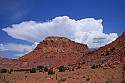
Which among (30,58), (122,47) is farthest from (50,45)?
→ (122,47)

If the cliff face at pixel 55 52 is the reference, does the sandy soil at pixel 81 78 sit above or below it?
below

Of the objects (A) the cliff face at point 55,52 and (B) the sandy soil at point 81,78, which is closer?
(B) the sandy soil at point 81,78

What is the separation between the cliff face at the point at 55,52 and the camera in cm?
8788

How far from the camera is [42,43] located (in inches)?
4321

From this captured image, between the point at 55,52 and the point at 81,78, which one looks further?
the point at 55,52

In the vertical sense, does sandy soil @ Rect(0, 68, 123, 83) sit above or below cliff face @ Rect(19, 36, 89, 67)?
below

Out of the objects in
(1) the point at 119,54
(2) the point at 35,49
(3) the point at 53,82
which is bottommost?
(3) the point at 53,82

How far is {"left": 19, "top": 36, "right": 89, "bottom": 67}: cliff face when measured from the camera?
87.9 m

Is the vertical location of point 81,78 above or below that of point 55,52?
below

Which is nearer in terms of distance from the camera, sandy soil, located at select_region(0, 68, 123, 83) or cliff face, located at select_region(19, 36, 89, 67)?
sandy soil, located at select_region(0, 68, 123, 83)

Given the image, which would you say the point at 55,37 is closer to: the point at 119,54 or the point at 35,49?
the point at 35,49

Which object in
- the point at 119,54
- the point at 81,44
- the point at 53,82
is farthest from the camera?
the point at 81,44

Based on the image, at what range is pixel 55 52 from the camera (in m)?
99.2

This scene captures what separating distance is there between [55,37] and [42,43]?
7.00 meters
